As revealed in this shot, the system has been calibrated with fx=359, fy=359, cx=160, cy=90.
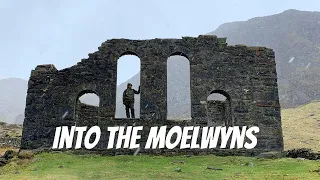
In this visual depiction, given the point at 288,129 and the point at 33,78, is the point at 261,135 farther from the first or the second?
the point at 288,129

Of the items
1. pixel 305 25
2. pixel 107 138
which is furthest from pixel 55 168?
pixel 305 25

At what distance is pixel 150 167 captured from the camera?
496 inches

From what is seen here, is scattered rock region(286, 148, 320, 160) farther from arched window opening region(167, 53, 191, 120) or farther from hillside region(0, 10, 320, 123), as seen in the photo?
arched window opening region(167, 53, 191, 120)

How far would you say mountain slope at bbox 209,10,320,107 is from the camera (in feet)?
268

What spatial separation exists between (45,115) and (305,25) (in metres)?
133

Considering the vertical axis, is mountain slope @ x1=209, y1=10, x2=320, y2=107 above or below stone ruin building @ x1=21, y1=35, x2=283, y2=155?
above

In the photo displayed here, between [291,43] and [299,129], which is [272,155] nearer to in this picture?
[299,129]

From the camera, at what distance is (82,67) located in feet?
54.7

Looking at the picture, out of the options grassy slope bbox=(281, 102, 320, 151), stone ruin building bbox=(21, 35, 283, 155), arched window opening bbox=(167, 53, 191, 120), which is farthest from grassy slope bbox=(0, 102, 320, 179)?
arched window opening bbox=(167, 53, 191, 120)

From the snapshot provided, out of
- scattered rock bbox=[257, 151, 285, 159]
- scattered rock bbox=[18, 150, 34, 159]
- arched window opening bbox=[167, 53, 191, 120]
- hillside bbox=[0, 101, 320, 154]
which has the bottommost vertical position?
scattered rock bbox=[18, 150, 34, 159]

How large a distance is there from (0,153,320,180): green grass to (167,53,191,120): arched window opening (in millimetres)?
74112

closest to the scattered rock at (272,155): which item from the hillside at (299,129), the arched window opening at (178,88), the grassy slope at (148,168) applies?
the grassy slope at (148,168)

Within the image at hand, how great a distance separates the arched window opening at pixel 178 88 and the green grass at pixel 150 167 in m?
74.1

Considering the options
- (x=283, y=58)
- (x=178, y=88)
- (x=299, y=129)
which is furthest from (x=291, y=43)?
(x=299, y=129)
